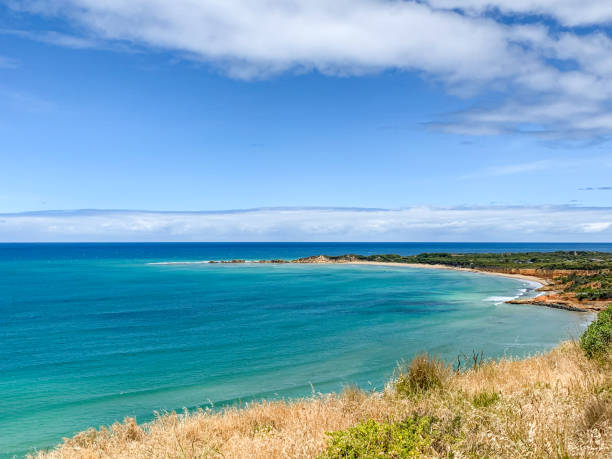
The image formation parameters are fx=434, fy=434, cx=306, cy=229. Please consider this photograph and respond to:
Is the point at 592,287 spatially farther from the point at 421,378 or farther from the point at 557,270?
the point at 421,378

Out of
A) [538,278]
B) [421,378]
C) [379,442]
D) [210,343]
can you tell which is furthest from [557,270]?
[379,442]

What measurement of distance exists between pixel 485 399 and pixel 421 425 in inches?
105

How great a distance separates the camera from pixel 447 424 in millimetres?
6578

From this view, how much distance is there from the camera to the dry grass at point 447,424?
572cm

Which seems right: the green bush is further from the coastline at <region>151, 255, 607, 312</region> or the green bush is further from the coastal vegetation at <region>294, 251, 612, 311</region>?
the coastal vegetation at <region>294, 251, 612, 311</region>

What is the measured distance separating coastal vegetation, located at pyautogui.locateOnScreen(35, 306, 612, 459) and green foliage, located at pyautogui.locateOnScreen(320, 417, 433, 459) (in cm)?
1

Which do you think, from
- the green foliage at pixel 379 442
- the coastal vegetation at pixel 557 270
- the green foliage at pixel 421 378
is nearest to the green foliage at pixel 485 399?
the green foliage at pixel 421 378

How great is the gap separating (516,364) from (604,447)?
7994 mm

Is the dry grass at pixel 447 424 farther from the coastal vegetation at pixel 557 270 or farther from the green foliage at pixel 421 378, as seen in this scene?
the coastal vegetation at pixel 557 270

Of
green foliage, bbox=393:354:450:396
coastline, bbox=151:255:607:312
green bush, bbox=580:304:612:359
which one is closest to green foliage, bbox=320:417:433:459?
green foliage, bbox=393:354:450:396

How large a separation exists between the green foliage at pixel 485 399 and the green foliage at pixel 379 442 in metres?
2.10

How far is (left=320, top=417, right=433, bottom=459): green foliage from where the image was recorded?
5.38m

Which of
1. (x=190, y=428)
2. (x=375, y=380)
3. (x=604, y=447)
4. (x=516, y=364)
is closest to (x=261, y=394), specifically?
(x=375, y=380)

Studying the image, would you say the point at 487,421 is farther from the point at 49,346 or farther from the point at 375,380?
the point at 49,346
